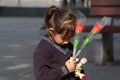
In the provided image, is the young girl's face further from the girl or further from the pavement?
the pavement

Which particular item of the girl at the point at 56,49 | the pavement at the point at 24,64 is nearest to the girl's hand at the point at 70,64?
the girl at the point at 56,49

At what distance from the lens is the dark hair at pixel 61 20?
2861mm

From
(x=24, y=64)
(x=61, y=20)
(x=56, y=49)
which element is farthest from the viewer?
(x=24, y=64)

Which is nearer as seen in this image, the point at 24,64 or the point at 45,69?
the point at 45,69

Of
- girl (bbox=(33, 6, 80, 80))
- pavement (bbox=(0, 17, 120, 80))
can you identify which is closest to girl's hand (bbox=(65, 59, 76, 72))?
girl (bbox=(33, 6, 80, 80))

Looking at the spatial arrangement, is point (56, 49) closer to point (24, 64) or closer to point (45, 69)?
point (45, 69)

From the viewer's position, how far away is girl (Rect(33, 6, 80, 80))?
288 centimetres

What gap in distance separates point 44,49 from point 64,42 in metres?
0.14

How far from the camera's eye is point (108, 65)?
7.94 meters

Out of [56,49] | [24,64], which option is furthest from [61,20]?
[24,64]

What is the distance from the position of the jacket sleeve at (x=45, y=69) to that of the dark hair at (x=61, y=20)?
173 millimetres

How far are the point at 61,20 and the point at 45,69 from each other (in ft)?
1.00

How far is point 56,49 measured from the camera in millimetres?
3004

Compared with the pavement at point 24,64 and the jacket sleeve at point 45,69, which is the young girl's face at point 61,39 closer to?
the jacket sleeve at point 45,69
